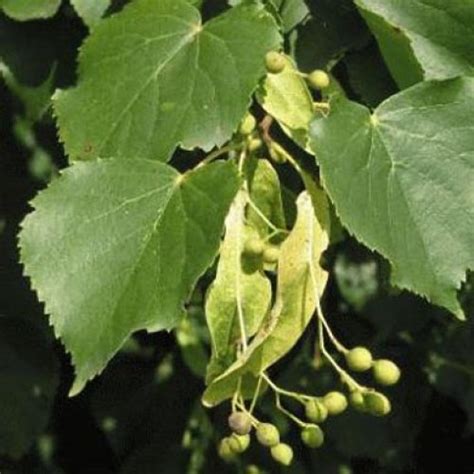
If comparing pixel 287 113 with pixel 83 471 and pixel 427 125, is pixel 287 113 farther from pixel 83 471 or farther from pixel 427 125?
pixel 83 471

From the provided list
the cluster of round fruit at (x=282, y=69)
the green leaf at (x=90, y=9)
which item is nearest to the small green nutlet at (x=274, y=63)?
the cluster of round fruit at (x=282, y=69)

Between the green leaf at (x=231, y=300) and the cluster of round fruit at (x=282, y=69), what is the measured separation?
16 centimetres

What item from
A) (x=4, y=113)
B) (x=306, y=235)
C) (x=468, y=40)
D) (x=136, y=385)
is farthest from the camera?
(x=136, y=385)

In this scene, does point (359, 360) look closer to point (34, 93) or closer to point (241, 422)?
point (241, 422)

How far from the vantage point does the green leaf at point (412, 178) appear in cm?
157

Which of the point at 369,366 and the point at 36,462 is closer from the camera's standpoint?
the point at 369,366

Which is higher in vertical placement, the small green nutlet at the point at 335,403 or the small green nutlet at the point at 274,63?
the small green nutlet at the point at 274,63

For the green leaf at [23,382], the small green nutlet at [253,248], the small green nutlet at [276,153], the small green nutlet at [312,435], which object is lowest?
the green leaf at [23,382]

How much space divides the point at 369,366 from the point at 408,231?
0.14 metres

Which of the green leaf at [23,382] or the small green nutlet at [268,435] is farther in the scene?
the green leaf at [23,382]

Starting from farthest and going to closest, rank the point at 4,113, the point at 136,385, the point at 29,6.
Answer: the point at 136,385 → the point at 4,113 → the point at 29,6

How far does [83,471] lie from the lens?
268 cm

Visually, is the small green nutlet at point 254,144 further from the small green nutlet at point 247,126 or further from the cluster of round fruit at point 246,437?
the cluster of round fruit at point 246,437

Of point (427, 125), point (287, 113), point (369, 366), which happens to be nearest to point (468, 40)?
point (427, 125)
